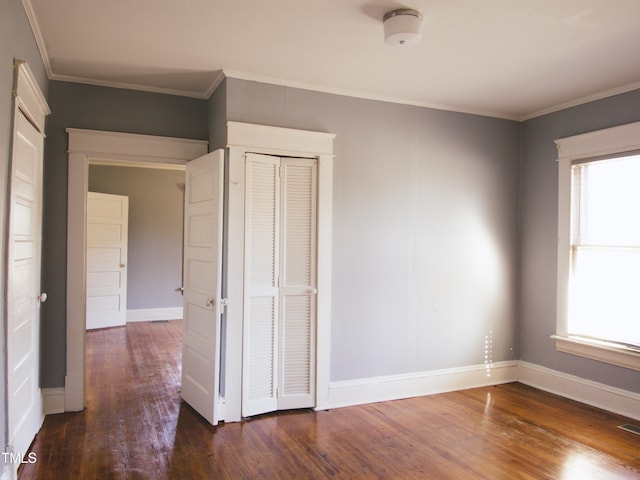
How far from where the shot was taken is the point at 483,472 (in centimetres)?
274

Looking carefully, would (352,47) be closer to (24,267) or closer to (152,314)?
(24,267)

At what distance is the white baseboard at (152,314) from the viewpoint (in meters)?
7.70

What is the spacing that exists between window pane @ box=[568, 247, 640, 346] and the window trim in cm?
7

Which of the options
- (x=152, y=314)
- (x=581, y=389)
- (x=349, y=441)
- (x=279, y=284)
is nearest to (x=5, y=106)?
(x=279, y=284)

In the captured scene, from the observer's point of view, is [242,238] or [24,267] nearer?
[24,267]

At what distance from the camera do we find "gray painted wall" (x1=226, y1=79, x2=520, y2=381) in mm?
3846

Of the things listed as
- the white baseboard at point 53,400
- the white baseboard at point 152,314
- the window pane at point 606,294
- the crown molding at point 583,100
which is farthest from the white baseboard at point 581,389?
the white baseboard at point 152,314

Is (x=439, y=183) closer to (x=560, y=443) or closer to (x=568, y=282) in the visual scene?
(x=568, y=282)

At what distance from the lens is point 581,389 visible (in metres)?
3.99

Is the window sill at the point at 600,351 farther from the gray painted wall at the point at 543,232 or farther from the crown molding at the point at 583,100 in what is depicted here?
the crown molding at the point at 583,100

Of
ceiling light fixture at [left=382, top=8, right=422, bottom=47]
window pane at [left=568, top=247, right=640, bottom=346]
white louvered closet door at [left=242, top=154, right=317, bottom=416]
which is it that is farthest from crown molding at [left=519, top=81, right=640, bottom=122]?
white louvered closet door at [left=242, top=154, right=317, bottom=416]

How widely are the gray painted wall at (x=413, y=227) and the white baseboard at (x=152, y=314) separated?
487cm

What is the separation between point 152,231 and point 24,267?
Result: 5.33 meters

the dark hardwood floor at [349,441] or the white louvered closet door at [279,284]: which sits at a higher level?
the white louvered closet door at [279,284]
